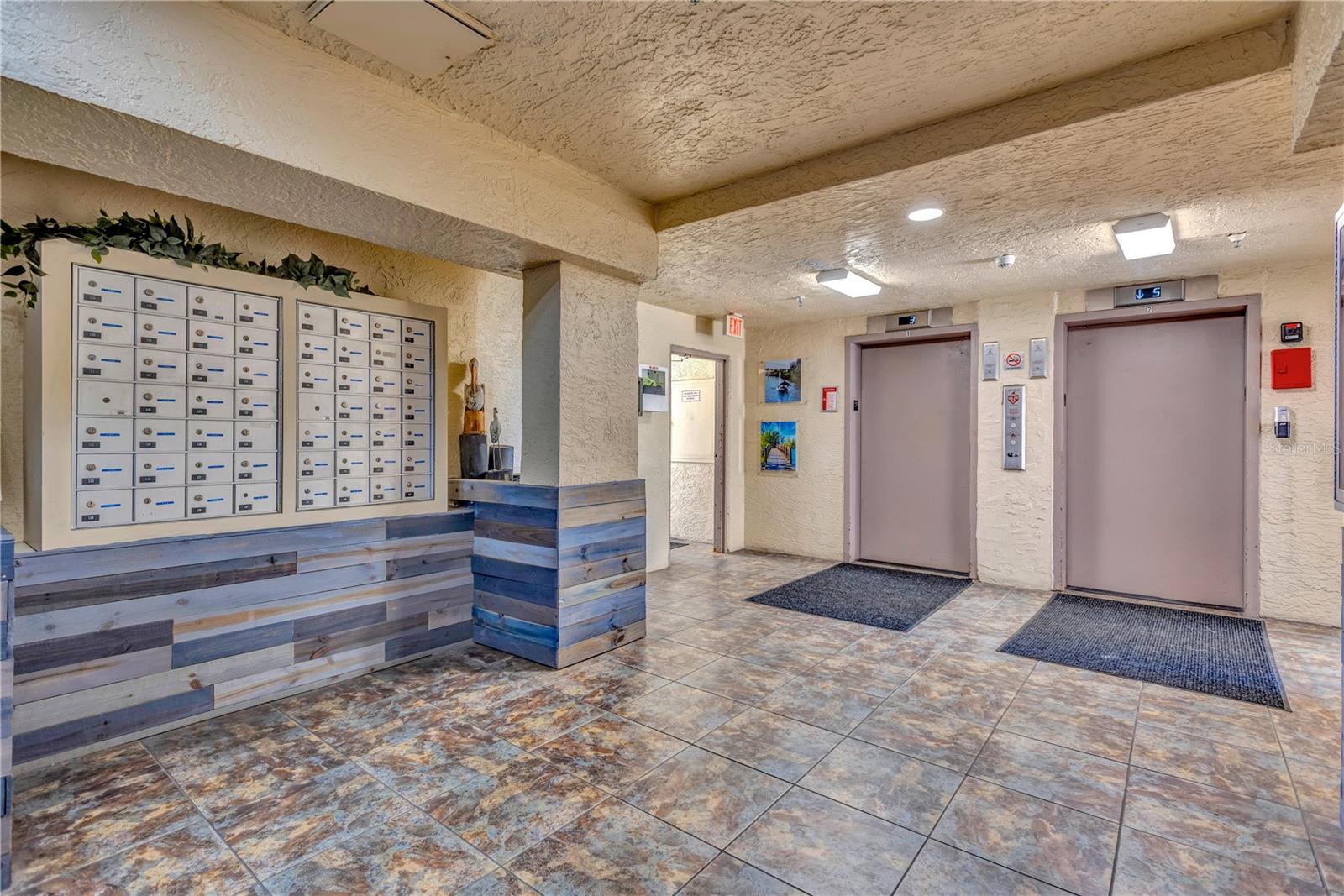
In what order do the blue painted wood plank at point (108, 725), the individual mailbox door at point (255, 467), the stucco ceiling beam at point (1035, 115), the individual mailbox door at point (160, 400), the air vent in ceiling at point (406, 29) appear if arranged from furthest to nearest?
the individual mailbox door at point (255, 467) → the individual mailbox door at point (160, 400) → the blue painted wood plank at point (108, 725) → the stucco ceiling beam at point (1035, 115) → the air vent in ceiling at point (406, 29)

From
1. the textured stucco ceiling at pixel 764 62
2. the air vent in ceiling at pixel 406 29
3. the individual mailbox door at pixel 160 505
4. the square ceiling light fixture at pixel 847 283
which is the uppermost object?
the textured stucco ceiling at pixel 764 62

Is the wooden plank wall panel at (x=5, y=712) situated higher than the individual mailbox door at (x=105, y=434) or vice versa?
the individual mailbox door at (x=105, y=434)

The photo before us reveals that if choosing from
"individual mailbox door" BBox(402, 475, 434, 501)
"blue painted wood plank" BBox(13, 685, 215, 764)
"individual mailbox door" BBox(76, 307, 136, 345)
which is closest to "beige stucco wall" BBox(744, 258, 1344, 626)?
"individual mailbox door" BBox(402, 475, 434, 501)

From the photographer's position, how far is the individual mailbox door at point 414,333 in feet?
9.97

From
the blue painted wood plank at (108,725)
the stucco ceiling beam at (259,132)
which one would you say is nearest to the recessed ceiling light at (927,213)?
the stucco ceiling beam at (259,132)

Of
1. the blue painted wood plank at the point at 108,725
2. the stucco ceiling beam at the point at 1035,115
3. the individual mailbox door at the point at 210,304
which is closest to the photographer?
the stucco ceiling beam at the point at 1035,115

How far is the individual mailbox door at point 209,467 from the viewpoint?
7.79ft

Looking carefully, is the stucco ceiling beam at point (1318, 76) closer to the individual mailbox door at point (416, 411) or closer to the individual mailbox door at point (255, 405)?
the individual mailbox door at point (416, 411)

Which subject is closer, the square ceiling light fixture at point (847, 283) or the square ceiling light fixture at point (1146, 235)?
the square ceiling light fixture at point (1146, 235)

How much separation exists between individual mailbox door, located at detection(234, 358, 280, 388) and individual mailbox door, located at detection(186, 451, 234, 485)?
30 centimetres

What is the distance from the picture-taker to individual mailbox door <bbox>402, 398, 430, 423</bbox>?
3.06m

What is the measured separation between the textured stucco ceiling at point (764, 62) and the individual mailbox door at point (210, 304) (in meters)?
1.06

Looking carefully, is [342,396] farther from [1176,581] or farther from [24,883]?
[1176,581]

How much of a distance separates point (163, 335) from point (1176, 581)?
575 centimetres
